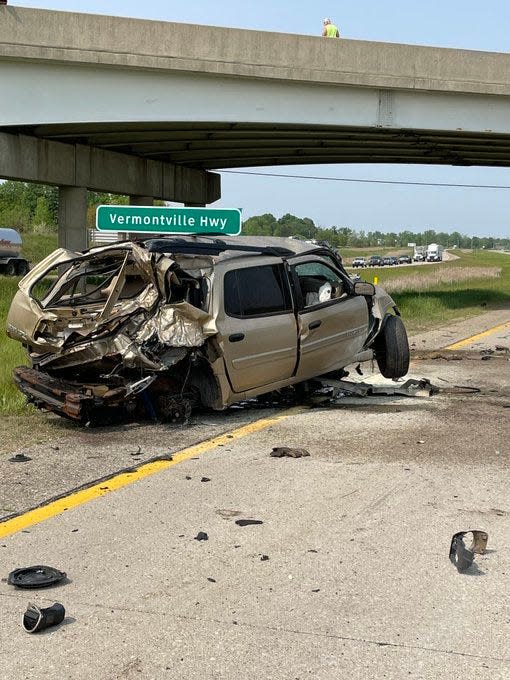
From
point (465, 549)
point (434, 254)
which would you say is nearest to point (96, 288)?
point (465, 549)

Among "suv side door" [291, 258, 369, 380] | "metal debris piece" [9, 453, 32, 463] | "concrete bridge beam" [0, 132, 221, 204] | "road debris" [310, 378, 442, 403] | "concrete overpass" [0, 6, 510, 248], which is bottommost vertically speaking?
"road debris" [310, 378, 442, 403]

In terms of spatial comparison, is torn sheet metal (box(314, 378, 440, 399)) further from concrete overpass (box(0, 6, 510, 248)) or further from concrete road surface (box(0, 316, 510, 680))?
concrete overpass (box(0, 6, 510, 248))

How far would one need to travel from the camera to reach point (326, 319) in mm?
10047

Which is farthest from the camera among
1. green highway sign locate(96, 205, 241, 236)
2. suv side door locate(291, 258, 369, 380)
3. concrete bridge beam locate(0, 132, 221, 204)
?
concrete bridge beam locate(0, 132, 221, 204)

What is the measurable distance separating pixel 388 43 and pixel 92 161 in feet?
35.6

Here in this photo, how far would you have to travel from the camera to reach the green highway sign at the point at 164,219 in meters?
14.2

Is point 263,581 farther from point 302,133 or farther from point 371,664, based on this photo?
point 302,133

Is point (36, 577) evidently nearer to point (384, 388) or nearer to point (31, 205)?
point (384, 388)

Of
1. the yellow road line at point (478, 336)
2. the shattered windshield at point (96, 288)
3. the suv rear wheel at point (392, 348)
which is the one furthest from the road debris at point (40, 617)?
the yellow road line at point (478, 336)

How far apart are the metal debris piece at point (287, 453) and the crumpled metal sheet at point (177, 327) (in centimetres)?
132

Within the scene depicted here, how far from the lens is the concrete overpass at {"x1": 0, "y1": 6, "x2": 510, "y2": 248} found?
22.8 meters

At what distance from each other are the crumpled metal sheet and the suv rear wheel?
10.8ft

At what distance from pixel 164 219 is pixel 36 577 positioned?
1016 centimetres

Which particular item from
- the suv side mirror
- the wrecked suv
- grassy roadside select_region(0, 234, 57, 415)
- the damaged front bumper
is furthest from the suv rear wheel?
grassy roadside select_region(0, 234, 57, 415)
